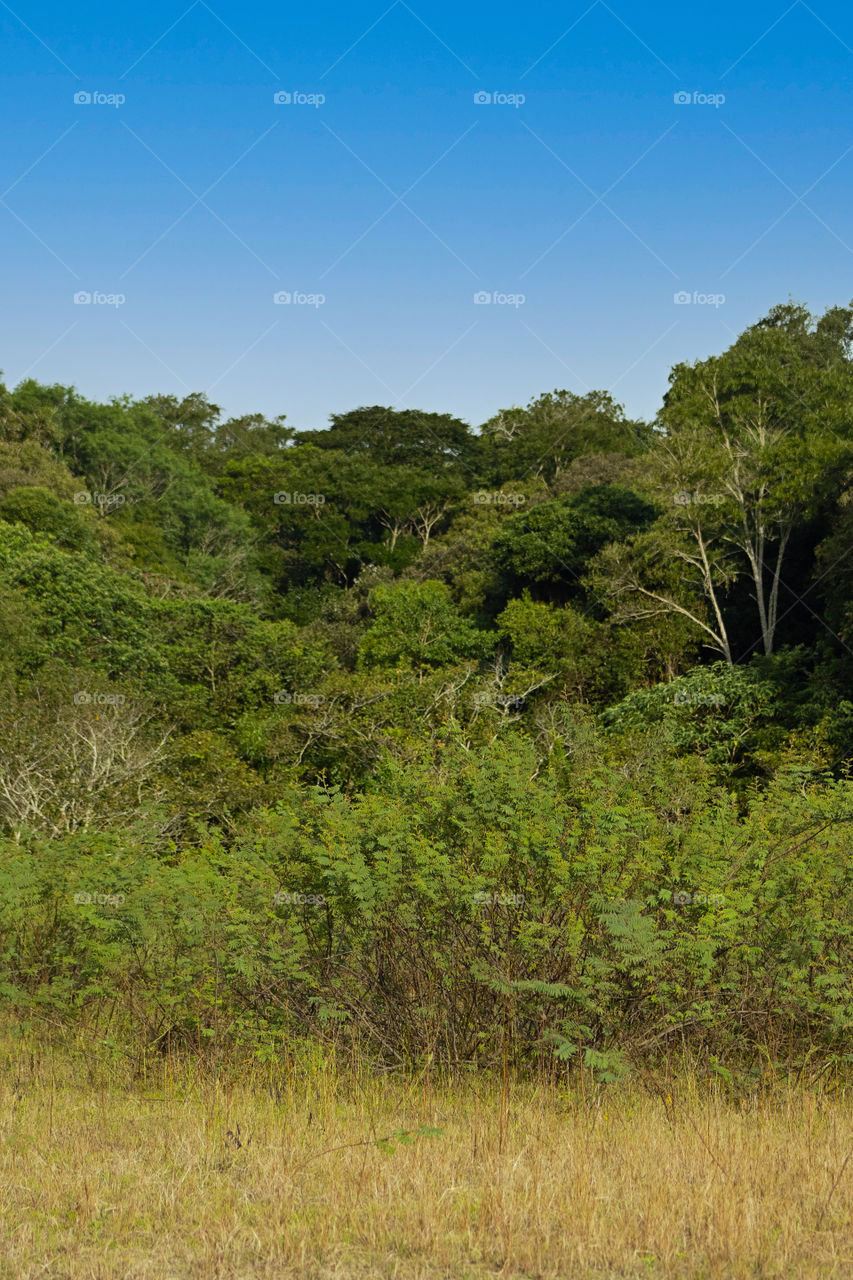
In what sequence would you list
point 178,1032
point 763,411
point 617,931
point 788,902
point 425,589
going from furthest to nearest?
point 425,589 < point 763,411 < point 178,1032 < point 788,902 < point 617,931

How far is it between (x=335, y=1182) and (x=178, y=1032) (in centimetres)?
235

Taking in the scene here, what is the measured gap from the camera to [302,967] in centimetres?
546

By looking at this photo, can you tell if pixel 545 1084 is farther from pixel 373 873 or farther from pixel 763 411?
pixel 763 411

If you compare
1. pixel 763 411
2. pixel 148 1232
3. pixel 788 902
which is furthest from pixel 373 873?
pixel 763 411
